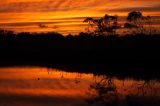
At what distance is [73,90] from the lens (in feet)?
43.9

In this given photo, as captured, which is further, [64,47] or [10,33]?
[10,33]

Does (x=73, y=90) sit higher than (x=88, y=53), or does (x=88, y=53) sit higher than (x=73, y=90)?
(x=73, y=90)

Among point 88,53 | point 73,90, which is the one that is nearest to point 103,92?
point 73,90

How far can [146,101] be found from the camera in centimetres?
1173

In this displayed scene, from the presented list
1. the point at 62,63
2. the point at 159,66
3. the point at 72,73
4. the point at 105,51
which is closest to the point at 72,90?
the point at 72,73

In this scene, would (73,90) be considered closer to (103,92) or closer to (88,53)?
(103,92)

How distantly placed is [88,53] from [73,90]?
1213 cm

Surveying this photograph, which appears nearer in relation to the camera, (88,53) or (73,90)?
(73,90)

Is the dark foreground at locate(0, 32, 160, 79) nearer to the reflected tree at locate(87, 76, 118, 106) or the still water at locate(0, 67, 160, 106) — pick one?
the still water at locate(0, 67, 160, 106)

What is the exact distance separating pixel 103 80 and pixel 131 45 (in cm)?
1027

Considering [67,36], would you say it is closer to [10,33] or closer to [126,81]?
[10,33]

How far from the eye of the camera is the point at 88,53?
2545 centimetres

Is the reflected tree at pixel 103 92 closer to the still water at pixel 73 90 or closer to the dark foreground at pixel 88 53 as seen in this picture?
the still water at pixel 73 90

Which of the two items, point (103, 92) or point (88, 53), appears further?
point (88, 53)
